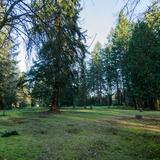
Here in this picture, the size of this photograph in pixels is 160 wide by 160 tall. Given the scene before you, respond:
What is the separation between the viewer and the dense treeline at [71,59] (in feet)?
34.1

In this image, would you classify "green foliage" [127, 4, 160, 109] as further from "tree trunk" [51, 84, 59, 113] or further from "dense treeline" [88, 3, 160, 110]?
"tree trunk" [51, 84, 59, 113]

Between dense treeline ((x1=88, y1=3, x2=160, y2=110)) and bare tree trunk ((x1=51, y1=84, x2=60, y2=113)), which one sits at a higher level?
dense treeline ((x1=88, y1=3, x2=160, y2=110))

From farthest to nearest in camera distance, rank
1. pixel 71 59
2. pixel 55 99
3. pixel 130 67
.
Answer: pixel 130 67
pixel 55 99
pixel 71 59

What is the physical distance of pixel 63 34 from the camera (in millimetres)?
10773

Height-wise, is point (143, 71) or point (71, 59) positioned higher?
point (143, 71)

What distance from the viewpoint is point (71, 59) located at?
12.2 metres

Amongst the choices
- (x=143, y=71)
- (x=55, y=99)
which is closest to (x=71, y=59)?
(x=55, y=99)

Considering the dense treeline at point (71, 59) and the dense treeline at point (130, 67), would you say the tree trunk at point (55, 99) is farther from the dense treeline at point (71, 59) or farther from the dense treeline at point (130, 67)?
the dense treeline at point (130, 67)

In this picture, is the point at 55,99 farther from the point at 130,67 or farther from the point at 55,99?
the point at 130,67

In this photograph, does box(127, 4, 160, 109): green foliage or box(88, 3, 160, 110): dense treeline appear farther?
box(88, 3, 160, 110): dense treeline

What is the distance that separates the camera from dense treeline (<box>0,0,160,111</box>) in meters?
10.4

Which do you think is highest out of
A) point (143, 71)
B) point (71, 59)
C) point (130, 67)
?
point (130, 67)

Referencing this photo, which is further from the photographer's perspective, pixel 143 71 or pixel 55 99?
pixel 143 71

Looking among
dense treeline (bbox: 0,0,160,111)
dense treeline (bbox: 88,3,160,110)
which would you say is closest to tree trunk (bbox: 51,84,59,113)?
dense treeline (bbox: 0,0,160,111)
